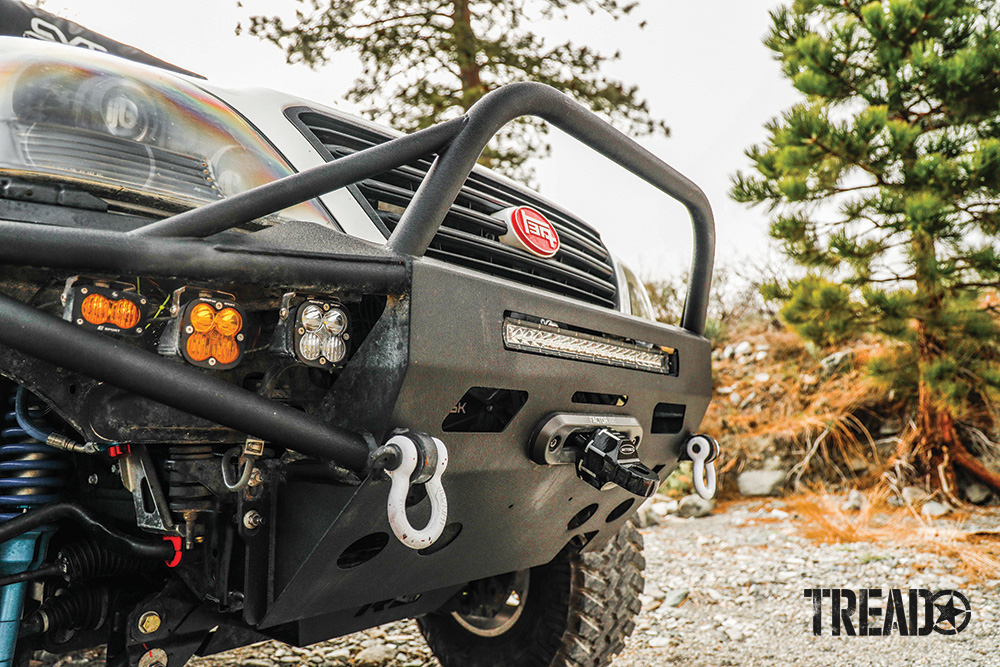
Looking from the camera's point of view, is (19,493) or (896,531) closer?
(19,493)

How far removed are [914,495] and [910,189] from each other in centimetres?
246

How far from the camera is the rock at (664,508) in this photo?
22.0 feet

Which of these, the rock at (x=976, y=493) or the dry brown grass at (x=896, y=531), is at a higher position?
the rock at (x=976, y=493)

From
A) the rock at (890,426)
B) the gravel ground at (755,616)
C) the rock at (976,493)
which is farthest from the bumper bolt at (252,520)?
the rock at (890,426)

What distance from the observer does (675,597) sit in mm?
4117

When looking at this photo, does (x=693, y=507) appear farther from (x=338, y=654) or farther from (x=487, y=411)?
(x=487, y=411)

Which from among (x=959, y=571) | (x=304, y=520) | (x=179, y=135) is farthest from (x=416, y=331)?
(x=959, y=571)

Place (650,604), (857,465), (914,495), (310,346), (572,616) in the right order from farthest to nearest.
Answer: (857,465)
(914,495)
(650,604)
(572,616)
(310,346)

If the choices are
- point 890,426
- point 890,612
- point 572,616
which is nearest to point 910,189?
point 890,426

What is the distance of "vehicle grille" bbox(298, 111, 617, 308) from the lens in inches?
68.7

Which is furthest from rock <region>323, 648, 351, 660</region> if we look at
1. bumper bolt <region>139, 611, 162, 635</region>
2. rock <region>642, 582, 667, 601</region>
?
bumper bolt <region>139, 611, 162, 635</region>

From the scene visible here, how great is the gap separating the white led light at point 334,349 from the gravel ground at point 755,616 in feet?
7.24

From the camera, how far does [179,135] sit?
4.91 ft

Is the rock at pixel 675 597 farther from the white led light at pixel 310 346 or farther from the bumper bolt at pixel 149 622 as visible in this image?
the white led light at pixel 310 346
